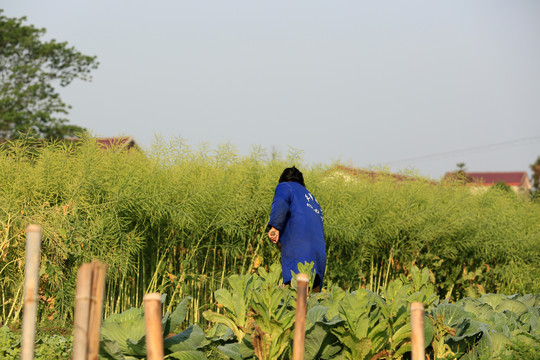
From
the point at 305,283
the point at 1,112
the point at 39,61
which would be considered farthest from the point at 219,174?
the point at 39,61

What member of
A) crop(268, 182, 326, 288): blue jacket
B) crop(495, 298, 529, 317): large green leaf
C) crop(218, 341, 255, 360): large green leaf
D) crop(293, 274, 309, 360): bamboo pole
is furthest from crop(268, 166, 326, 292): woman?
crop(293, 274, 309, 360): bamboo pole

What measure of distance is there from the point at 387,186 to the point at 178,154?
2720 millimetres

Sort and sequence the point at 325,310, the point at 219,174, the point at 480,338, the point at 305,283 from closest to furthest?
the point at 305,283, the point at 325,310, the point at 480,338, the point at 219,174

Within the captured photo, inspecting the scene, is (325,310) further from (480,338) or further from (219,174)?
(219,174)

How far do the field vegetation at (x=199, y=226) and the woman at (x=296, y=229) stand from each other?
1.66 feet

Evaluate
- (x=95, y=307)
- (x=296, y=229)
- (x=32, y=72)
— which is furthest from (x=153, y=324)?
(x=32, y=72)

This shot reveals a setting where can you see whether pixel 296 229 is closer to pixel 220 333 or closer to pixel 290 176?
pixel 290 176

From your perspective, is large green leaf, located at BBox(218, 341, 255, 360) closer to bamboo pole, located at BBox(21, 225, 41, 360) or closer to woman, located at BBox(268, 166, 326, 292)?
bamboo pole, located at BBox(21, 225, 41, 360)

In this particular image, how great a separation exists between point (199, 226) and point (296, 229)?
846 millimetres

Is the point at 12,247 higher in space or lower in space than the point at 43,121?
lower

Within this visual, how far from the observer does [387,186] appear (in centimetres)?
716

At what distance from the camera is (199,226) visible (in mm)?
5102

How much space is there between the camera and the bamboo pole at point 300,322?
2.25 m

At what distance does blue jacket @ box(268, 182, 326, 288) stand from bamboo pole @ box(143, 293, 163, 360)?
2.59 m
